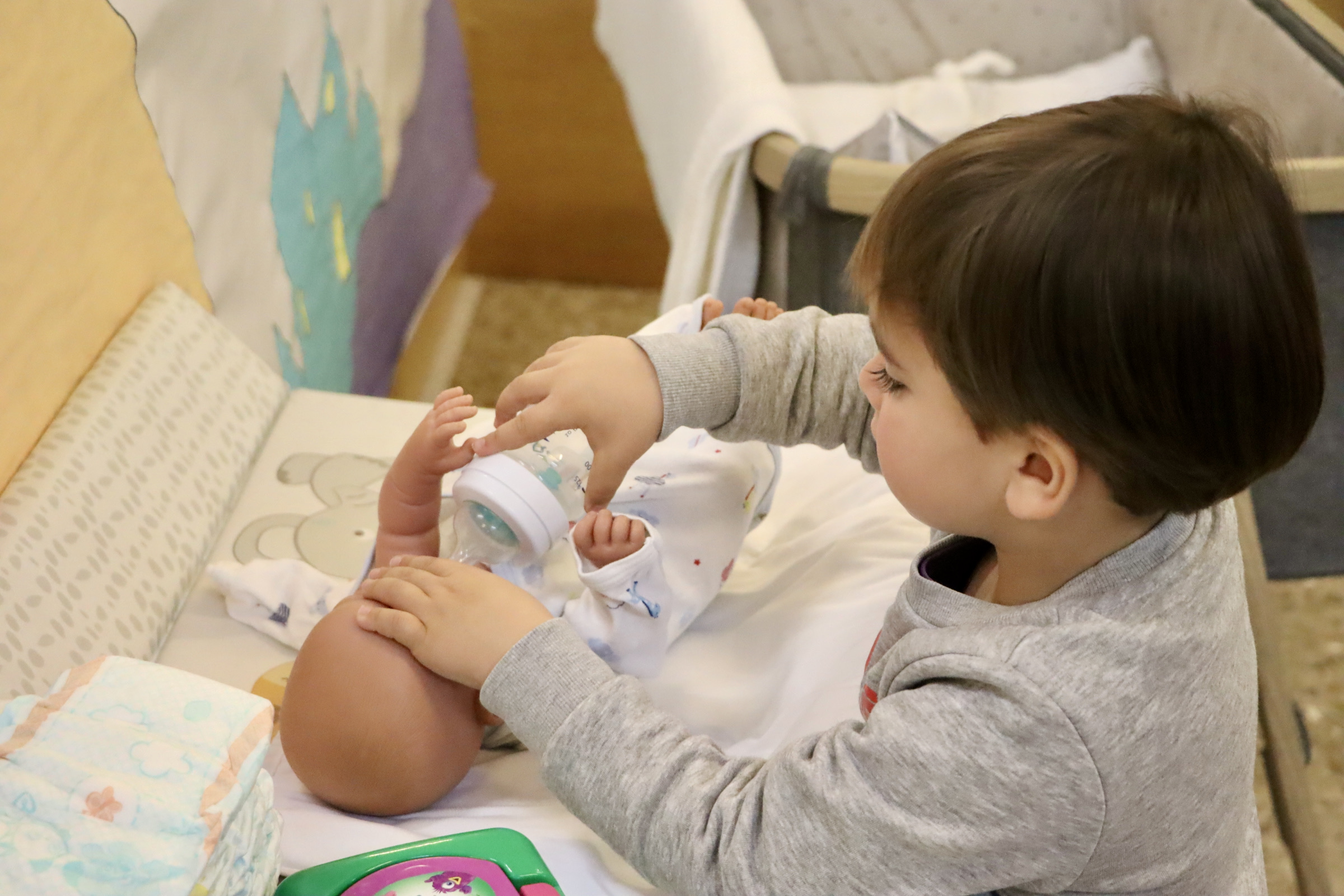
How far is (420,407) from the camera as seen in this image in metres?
1.14

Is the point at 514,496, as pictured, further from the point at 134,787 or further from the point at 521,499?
the point at 134,787

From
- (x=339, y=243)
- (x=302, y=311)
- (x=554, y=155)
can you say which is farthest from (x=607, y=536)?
(x=554, y=155)

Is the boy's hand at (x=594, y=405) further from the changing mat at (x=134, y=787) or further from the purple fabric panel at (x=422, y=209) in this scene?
the purple fabric panel at (x=422, y=209)

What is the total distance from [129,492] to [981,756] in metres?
0.66

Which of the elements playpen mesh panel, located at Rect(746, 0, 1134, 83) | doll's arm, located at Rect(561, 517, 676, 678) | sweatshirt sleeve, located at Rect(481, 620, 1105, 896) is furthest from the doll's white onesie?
playpen mesh panel, located at Rect(746, 0, 1134, 83)

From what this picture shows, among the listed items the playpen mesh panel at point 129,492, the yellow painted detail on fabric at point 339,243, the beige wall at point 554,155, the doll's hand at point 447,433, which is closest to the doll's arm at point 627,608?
the doll's hand at point 447,433

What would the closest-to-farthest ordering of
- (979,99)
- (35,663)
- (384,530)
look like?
(35,663), (384,530), (979,99)

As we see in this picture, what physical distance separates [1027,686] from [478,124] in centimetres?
183

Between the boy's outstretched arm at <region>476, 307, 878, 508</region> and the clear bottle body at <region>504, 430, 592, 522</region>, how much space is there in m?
0.07

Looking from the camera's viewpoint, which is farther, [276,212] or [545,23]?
[545,23]

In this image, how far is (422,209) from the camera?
1.82m

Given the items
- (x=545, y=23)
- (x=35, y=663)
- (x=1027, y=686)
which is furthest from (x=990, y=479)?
(x=545, y=23)

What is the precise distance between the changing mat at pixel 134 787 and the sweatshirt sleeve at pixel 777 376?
1.21 feet

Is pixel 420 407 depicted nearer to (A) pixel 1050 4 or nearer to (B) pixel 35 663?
(B) pixel 35 663
